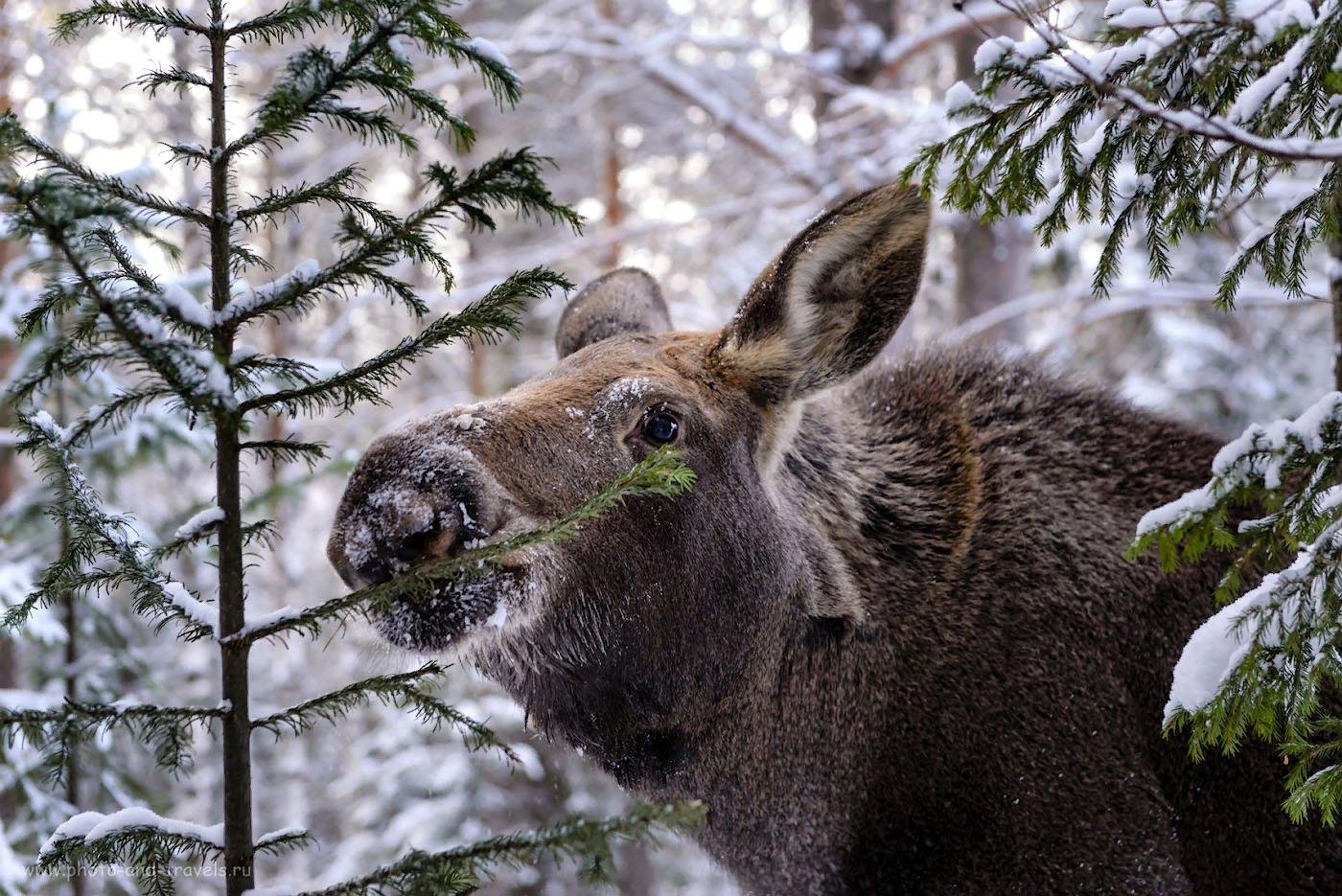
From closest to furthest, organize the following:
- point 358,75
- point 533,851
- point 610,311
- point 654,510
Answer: point 533,851, point 358,75, point 654,510, point 610,311

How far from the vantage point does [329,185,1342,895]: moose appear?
346cm

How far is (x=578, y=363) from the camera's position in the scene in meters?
4.05

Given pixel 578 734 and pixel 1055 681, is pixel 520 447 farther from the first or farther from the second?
pixel 1055 681

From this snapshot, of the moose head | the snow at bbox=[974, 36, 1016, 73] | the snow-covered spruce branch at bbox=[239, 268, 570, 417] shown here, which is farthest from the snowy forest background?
the snow-covered spruce branch at bbox=[239, 268, 570, 417]

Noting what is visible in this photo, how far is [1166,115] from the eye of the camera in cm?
244

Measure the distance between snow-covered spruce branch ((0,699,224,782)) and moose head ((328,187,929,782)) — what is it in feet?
1.87

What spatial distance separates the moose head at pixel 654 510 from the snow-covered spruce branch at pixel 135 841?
739mm

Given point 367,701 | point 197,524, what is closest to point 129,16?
point 197,524

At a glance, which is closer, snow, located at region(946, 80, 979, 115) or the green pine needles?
the green pine needles

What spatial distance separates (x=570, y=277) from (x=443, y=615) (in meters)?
6.41

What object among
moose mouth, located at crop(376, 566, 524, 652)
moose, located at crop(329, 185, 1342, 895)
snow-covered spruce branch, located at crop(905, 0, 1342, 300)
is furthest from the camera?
moose, located at crop(329, 185, 1342, 895)

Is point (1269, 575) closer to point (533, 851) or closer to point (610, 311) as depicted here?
point (533, 851)

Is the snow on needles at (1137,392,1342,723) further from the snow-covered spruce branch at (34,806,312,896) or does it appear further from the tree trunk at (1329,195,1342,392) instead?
the snow-covered spruce branch at (34,806,312,896)

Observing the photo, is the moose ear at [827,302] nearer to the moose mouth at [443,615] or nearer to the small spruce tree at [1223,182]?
the small spruce tree at [1223,182]
